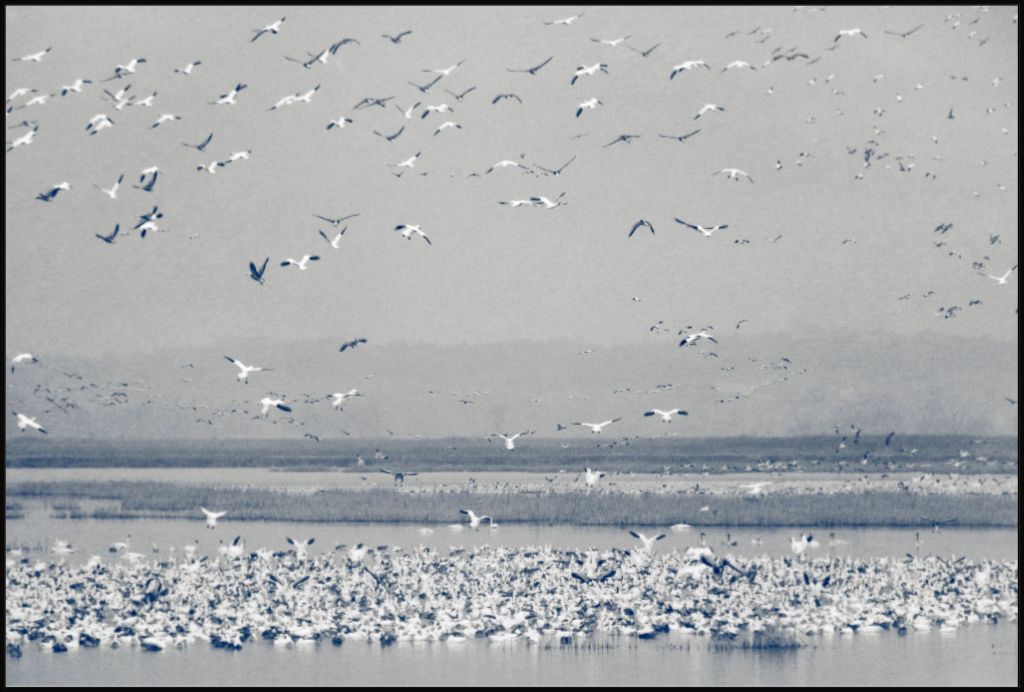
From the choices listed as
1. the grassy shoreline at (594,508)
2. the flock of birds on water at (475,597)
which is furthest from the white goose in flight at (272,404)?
the grassy shoreline at (594,508)

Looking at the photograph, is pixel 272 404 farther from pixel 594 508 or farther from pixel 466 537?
pixel 594 508

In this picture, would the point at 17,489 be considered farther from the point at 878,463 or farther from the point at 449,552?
the point at 878,463

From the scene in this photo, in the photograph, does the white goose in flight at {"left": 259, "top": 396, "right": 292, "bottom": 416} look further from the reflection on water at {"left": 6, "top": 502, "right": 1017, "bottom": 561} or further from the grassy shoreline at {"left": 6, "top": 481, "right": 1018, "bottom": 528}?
the grassy shoreline at {"left": 6, "top": 481, "right": 1018, "bottom": 528}

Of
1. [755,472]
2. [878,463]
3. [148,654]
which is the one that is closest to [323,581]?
[148,654]

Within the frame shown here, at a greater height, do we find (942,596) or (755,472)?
(755,472)

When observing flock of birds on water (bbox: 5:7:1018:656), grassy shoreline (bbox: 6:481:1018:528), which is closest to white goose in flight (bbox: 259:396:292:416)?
flock of birds on water (bbox: 5:7:1018:656)

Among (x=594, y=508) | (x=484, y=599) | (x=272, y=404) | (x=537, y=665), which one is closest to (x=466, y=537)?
(x=594, y=508)
